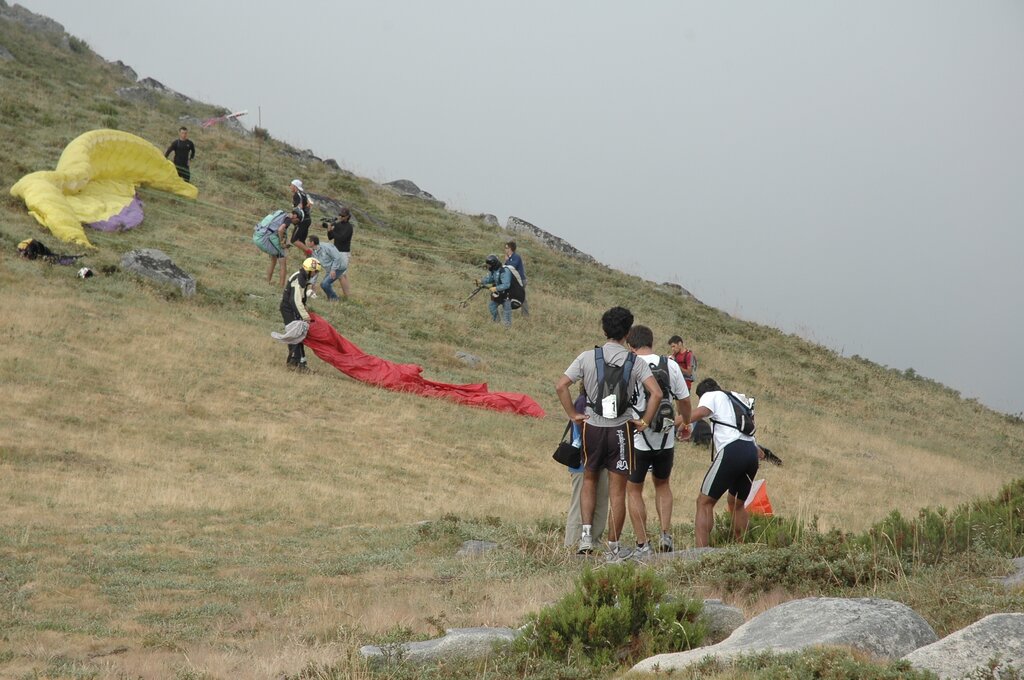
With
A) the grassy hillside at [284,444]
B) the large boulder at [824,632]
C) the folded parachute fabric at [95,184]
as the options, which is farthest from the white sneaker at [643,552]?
the folded parachute fabric at [95,184]

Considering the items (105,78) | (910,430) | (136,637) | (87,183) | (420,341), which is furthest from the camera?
(105,78)

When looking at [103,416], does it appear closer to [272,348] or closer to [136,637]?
[272,348]

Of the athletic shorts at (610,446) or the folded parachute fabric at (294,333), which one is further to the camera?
the folded parachute fabric at (294,333)

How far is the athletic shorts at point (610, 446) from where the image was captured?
25.0 feet

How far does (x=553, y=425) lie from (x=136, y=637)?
11111mm

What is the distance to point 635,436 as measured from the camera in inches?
310

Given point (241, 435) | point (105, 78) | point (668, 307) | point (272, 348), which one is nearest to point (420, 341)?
point (272, 348)

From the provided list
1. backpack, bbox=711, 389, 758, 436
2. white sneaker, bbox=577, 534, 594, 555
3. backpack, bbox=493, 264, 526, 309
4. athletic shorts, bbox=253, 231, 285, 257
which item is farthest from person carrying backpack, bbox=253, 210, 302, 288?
backpack, bbox=711, 389, 758, 436

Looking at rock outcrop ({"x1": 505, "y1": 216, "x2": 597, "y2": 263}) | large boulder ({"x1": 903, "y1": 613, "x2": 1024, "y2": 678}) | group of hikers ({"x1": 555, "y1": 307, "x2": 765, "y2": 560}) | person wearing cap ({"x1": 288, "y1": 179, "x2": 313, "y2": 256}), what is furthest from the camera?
rock outcrop ({"x1": 505, "y1": 216, "x2": 597, "y2": 263})

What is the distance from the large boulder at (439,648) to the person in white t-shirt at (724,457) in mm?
3165

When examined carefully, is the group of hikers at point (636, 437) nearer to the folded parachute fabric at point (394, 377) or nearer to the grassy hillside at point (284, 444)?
the grassy hillside at point (284, 444)

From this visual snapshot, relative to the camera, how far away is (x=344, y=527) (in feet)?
30.8

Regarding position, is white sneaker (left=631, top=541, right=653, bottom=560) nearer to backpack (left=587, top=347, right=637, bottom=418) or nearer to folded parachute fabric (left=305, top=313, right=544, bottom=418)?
backpack (left=587, top=347, right=637, bottom=418)

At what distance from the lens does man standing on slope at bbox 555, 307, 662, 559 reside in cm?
752
